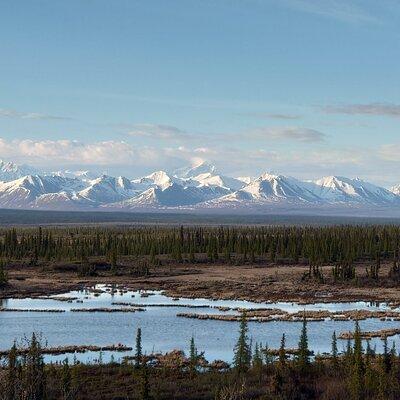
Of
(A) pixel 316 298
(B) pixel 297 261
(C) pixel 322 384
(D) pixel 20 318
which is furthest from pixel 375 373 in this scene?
(B) pixel 297 261

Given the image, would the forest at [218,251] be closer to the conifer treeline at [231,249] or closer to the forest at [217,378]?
the conifer treeline at [231,249]

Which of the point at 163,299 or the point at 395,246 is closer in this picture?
the point at 163,299

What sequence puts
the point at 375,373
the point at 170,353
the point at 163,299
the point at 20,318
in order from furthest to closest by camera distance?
1. the point at 163,299
2. the point at 20,318
3. the point at 170,353
4. the point at 375,373

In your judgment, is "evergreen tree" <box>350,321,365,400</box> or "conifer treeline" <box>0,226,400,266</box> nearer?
"evergreen tree" <box>350,321,365,400</box>

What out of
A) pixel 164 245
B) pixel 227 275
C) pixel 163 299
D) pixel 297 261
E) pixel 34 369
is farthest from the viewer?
pixel 164 245

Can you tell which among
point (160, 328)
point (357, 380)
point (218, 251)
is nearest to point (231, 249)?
point (218, 251)

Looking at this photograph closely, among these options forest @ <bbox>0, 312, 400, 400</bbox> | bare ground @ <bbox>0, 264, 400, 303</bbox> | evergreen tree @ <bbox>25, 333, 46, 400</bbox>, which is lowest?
bare ground @ <bbox>0, 264, 400, 303</bbox>

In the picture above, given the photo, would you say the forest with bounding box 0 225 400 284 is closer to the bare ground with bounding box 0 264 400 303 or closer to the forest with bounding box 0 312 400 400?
the bare ground with bounding box 0 264 400 303

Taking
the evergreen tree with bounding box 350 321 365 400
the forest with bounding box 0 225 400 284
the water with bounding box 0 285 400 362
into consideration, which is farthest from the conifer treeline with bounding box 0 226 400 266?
the evergreen tree with bounding box 350 321 365 400

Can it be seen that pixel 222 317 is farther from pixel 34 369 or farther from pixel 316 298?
pixel 34 369
